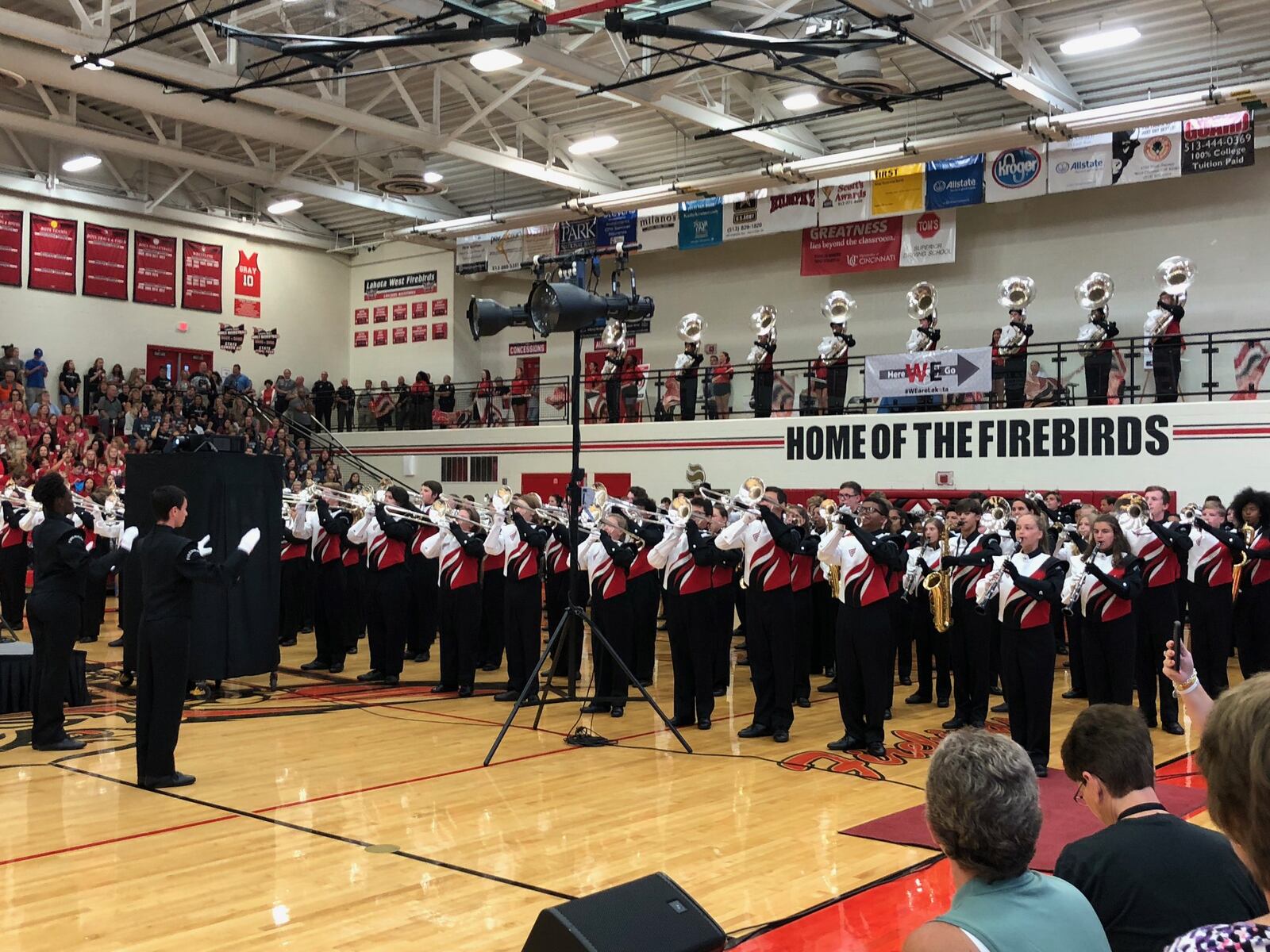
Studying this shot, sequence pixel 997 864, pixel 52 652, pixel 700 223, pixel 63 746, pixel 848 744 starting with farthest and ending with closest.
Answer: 1. pixel 700 223
2. pixel 848 744
3. pixel 63 746
4. pixel 52 652
5. pixel 997 864

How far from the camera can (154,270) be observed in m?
24.7

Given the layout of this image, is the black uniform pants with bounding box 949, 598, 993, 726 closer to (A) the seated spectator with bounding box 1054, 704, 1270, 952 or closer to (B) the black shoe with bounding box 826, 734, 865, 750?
(B) the black shoe with bounding box 826, 734, 865, 750

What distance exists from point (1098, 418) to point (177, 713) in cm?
1188

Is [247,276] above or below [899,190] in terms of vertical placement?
above

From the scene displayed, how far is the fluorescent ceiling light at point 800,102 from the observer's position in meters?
17.5

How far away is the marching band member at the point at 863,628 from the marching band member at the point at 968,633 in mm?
827

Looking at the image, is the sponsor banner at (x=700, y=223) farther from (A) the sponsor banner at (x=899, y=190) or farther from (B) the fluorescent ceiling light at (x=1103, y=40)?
(B) the fluorescent ceiling light at (x=1103, y=40)

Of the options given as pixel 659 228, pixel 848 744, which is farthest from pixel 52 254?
pixel 848 744

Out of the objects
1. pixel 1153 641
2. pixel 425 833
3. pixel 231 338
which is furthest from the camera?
pixel 231 338

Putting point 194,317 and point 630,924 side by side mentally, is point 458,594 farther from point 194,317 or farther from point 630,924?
point 194,317

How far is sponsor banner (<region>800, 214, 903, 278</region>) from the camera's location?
63.6 feet

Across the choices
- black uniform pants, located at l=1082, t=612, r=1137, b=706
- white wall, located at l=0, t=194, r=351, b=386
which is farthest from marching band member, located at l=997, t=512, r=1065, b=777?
white wall, located at l=0, t=194, r=351, b=386

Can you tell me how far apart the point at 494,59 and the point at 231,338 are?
13.2m

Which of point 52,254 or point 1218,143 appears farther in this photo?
point 52,254
